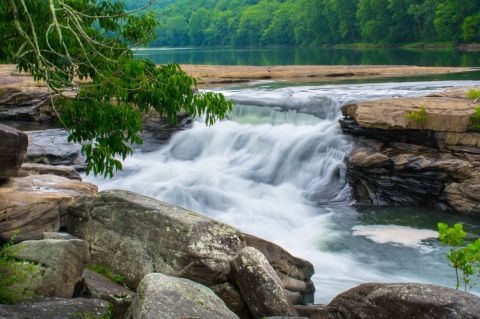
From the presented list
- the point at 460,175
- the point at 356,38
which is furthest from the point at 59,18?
the point at 356,38

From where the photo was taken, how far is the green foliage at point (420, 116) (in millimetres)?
15562

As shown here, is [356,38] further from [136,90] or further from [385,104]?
[136,90]

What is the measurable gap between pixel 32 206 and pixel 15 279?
2570mm

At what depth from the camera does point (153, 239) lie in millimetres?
8367

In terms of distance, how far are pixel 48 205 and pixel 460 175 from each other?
32.0 feet

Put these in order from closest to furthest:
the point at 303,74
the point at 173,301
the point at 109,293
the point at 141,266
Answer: the point at 173,301
the point at 109,293
the point at 141,266
the point at 303,74

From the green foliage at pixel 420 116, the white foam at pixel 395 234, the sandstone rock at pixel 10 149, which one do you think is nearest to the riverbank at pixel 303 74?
the green foliage at pixel 420 116

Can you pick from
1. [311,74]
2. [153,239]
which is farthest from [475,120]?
[311,74]

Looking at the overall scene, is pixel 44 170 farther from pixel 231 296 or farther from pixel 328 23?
pixel 328 23

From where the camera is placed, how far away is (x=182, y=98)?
21.9ft

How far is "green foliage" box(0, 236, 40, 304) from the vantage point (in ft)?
20.3

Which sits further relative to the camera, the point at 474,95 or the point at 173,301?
the point at 474,95

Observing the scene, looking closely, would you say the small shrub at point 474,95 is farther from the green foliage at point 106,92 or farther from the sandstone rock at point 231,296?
the green foliage at point 106,92

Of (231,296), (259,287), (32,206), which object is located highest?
(32,206)
